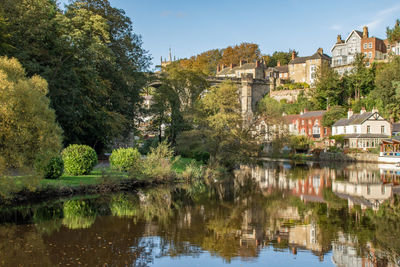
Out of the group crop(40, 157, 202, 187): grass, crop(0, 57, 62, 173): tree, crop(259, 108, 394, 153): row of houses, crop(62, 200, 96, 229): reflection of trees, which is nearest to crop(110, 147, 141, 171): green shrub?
crop(40, 157, 202, 187): grass

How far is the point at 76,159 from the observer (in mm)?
24500

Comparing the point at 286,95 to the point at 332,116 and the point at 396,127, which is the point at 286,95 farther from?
the point at 396,127

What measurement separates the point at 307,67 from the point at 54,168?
67544 mm

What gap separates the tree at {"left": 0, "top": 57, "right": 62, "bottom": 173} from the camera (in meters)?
15.1

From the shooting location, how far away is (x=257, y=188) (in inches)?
1027

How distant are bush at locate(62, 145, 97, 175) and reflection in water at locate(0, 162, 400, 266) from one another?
427cm

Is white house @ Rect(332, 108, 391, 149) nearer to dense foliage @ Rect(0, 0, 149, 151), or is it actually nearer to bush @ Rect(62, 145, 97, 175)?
dense foliage @ Rect(0, 0, 149, 151)

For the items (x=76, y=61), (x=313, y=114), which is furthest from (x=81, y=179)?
(x=313, y=114)

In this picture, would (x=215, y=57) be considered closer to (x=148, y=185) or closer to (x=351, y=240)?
(x=148, y=185)

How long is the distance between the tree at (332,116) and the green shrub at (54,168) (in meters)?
47.8

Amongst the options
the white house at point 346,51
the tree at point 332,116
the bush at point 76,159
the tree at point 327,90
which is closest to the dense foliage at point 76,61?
the bush at point 76,159

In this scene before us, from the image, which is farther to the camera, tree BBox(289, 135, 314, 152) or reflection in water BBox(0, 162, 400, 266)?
tree BBox(289, 135, 314, 152)

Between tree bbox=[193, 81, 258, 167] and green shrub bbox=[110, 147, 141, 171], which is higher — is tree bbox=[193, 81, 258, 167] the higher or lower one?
the higher one

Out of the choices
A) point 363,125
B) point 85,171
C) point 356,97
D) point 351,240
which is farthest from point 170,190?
point 356,97
